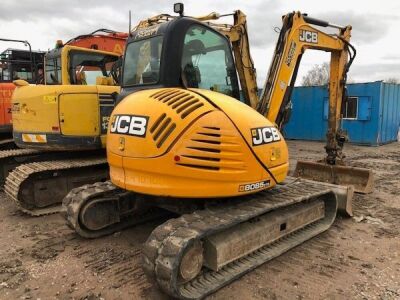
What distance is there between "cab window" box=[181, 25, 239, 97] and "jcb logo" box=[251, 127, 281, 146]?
861 millimetres

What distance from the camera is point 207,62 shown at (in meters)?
4.61

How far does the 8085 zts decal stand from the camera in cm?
A: 393

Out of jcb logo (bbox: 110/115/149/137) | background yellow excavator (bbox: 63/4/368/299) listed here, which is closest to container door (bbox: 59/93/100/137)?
background yellow excavator (bbox: 63/4/368/299)

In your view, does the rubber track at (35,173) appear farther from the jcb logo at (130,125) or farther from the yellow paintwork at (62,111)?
the jcb logo at (130,125)

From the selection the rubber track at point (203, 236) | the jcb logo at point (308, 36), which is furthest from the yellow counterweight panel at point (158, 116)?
the jcb logo at point (308, 36)

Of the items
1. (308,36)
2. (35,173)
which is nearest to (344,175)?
(308,36)

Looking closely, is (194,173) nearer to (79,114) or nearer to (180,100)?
(180,100)

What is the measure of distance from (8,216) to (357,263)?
16.0ft

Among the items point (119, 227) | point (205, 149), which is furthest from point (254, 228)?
point (119, 227)

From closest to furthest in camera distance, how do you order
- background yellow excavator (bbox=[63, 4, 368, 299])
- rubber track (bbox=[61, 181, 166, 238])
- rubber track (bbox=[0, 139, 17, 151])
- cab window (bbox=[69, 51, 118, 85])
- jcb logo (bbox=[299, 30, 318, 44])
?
background yellow excavator (bbox=[63, 4, 368, 299]), rubber track (bbox=[61, 181, 166, 238]), jcb logo (bbox=[299, 30, 318, 44]), cab window (bbox=[69, 51, 118, 85]), rubber track (bbox=[0, 139, 17, 151])

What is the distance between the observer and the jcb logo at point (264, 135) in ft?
13.1

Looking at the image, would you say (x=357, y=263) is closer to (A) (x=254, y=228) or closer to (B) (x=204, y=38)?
(A) (x=254, y=228)

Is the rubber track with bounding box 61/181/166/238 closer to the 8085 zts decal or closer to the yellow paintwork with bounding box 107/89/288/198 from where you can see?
the yellow paintwork with bounding box 107/89/288/198

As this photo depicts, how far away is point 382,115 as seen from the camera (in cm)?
1577
